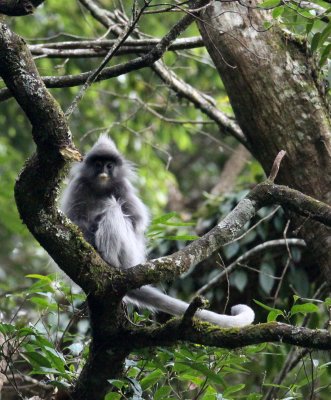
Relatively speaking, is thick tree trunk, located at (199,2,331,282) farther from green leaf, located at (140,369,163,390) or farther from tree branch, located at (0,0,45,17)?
tree branch, located at (0,0,45,17)

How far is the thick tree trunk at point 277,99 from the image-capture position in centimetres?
359

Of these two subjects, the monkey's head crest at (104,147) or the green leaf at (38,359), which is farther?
the monkey's head crest at (104,147)

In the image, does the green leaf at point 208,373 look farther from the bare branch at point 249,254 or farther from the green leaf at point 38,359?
the bare branch at point 249,254

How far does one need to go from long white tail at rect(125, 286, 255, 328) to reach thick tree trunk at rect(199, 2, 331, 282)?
19.6 inches

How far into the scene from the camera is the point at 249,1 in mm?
3750

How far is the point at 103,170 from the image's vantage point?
4840mm

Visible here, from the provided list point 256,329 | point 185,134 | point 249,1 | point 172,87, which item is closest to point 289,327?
point 256,329

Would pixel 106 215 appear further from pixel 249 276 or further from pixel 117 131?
pixel 117 131

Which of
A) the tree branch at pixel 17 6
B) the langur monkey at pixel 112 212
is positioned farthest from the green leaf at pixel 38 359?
the tree branch at pixel 17 6

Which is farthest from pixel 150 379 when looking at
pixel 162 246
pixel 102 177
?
pixel 162 246

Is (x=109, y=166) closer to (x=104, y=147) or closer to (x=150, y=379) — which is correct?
(x=104, y=147)

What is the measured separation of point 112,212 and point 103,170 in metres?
0.57

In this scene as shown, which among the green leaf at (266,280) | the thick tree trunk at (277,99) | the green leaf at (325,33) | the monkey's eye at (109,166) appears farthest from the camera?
the green leaf at (266,280)

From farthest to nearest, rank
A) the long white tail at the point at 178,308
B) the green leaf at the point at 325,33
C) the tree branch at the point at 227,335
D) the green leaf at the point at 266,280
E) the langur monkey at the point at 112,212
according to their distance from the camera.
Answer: the green leaf at the point at 266,280
the langur monkey at the point at 112,212
the long white tail at the point at 178,308
the green leaf at the point at 325,33
the tree branch at the point at 227,335
